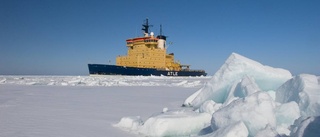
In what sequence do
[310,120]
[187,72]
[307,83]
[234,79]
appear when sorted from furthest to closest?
[187,72]
[234,79]
[307,83]
[310,120]

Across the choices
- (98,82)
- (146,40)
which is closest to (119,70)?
(146,40)

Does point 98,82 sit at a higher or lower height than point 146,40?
lower

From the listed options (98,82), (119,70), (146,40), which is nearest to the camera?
(98,82)

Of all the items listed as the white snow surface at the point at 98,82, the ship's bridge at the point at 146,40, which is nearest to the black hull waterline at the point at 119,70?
the ship's bridge at the point at 146,40

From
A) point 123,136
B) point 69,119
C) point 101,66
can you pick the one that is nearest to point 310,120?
point 123,136

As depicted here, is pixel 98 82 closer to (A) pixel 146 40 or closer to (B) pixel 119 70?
(B) pixel 119 70

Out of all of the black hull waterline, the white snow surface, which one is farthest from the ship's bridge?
the white snow surface

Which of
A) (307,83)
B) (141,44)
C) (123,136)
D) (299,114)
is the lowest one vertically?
(123,136)

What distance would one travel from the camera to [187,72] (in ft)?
175

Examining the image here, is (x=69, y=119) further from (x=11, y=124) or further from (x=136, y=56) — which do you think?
(x=136, y=56)

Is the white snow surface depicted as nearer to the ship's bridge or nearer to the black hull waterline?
the black hull waterline

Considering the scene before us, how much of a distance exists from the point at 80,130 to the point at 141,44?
145 ft

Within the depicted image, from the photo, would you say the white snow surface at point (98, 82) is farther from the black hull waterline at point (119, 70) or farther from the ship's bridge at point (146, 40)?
the ship's bridge at point (146, 40)

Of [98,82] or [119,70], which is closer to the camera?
[98,82]
